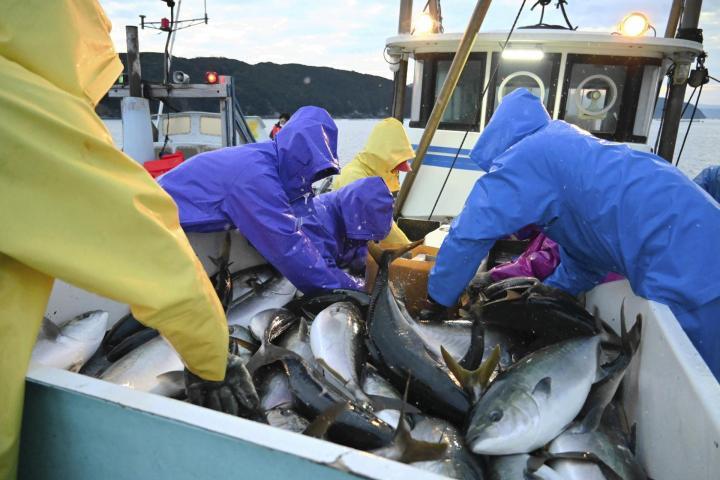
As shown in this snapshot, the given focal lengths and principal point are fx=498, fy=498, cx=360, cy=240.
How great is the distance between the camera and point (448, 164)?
24.4 feet

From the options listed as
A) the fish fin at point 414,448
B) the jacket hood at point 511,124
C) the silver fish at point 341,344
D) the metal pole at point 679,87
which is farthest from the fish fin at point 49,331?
the metal pole at point 679,87

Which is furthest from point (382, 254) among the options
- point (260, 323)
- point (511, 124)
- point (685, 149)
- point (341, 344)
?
point (685, 149)

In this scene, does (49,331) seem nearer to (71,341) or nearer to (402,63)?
(71,341)

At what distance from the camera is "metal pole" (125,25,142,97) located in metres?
9.70

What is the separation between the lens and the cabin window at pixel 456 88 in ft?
23.5

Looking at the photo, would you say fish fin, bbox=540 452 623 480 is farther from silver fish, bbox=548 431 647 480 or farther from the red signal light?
the red signal light

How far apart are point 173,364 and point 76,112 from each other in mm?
1426

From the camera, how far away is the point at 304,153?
351 centimetres

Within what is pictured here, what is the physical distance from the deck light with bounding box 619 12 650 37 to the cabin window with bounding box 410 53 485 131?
185 cm

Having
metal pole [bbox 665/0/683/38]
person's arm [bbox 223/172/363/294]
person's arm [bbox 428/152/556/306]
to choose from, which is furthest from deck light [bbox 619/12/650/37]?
person's arm [bbox 223/172/363/294]

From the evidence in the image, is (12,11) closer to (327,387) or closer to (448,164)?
(327,387)

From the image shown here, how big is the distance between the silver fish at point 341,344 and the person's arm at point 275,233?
0.49 metres

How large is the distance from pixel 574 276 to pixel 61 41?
3002mm

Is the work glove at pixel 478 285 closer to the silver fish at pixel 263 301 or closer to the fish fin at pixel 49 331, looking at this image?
the silver fish at pixel 263 301
